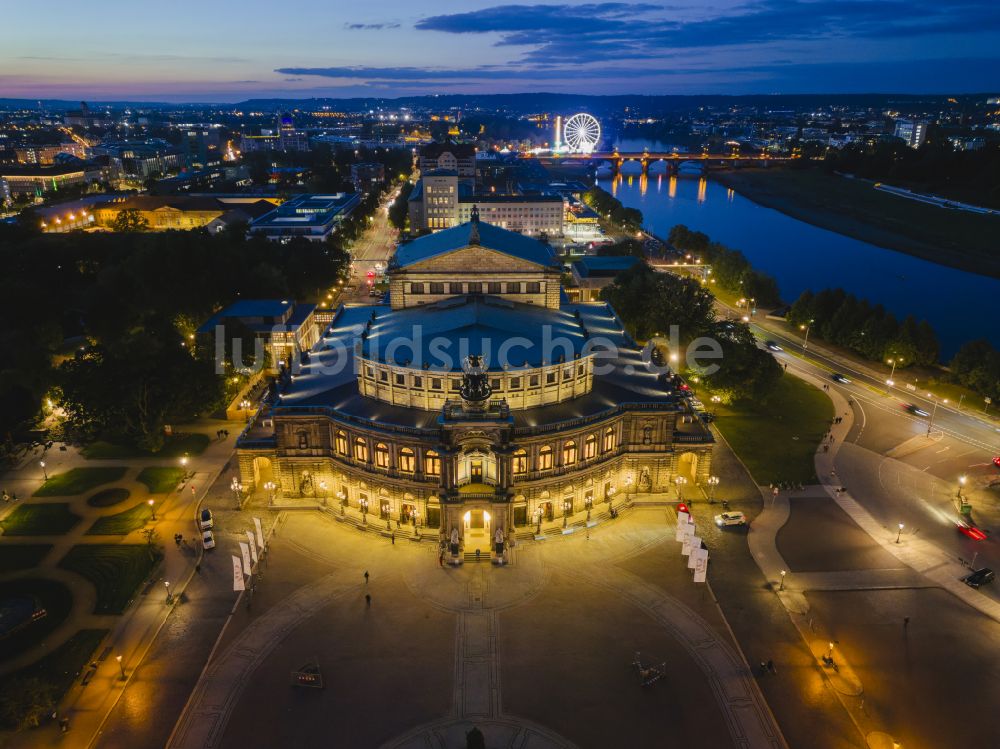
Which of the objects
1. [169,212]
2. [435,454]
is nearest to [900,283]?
[435,454]

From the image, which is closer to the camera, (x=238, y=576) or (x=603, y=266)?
(x=238, y=576)

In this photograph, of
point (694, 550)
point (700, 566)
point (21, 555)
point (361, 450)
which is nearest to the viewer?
point (700, 566)

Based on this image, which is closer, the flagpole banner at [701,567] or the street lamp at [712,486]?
the flagpole banner at [701,567]

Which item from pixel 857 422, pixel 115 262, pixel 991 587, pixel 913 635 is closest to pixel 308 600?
pixel 913 635

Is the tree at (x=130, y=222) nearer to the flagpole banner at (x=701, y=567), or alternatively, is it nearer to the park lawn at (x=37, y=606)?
the park lawn at (x=37, y=606)

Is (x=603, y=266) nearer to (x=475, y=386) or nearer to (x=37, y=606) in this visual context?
(x=475, y=386)

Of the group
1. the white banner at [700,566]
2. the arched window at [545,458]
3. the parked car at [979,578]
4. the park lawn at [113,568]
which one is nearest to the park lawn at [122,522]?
the park lawn at [113,568]

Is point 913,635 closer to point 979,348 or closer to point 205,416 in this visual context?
point 979,348
